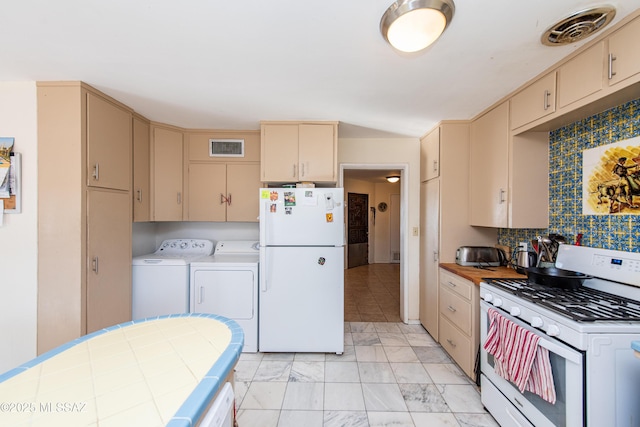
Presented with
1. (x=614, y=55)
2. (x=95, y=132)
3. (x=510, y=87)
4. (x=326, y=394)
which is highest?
(x=510, y=87)

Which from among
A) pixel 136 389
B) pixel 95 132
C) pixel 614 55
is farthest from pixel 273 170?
pixel 614 55

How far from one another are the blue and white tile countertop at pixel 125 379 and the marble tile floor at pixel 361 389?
1044 mm

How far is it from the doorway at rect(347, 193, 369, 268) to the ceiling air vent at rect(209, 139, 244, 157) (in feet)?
12.2

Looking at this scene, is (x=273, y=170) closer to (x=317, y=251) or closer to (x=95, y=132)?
(x=317, y=251)

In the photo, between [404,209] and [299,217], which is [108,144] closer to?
[299,217]

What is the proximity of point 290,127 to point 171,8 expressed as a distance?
58.3 inches

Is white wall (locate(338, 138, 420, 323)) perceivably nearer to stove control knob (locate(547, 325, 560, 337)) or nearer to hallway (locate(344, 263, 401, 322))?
hallway (locate(344, 263, 401, 322))

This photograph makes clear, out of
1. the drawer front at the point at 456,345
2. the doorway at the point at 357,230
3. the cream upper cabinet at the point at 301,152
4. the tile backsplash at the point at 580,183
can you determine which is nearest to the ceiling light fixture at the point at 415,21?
the tile backsplash at the point at 580,183

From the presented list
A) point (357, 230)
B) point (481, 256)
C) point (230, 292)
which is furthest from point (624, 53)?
point (357, 230)

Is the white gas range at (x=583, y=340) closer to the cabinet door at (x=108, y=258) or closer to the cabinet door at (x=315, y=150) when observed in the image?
the cabinet door at (x=315, y=150)

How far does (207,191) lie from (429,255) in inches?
104

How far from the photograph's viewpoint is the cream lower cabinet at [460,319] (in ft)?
6.55

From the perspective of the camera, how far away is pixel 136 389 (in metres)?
0.81

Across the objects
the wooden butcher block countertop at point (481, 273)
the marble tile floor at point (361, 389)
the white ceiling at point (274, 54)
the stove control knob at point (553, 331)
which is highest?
the white ceiling at point (274, 54)
